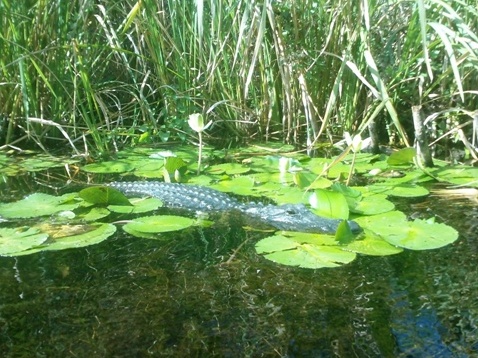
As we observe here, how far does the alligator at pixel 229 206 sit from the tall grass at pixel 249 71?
2.31ft

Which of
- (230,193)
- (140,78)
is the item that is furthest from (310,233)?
(140,78)

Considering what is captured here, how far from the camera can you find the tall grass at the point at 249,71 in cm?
322

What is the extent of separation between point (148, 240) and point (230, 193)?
782 mm

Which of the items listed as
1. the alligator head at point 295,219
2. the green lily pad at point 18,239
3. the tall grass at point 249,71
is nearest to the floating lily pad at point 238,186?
the alligator head at point 295,219

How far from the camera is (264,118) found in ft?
13.0

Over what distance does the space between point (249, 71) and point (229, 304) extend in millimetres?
1797

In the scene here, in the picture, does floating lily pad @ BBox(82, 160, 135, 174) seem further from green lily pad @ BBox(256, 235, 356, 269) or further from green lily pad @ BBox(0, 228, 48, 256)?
green lily pad @ BBox(256, 235, 356, 269)

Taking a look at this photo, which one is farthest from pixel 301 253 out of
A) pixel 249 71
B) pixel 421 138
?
pixel 249 71

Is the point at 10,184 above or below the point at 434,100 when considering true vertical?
below

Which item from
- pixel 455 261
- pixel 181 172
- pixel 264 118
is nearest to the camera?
pixel 455 261

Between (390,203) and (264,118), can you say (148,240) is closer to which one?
(390,203)

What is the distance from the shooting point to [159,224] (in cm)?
213

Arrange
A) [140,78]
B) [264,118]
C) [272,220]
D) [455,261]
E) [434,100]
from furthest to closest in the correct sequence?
[140,78]
[264,118]
[434,100]
[272,220]
[455,261]

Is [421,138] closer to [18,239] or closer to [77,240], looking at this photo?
[77,240]
